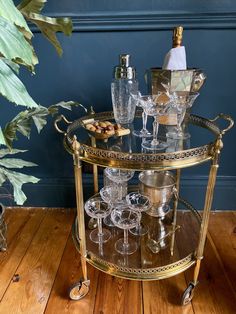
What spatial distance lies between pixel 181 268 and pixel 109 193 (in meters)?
0.38

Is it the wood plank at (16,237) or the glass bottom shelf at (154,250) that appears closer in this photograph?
the glass bottom shelf at (154,250)

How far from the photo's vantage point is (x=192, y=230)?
1161 mm

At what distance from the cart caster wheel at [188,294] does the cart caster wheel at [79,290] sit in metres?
0.34

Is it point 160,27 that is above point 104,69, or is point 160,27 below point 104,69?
above


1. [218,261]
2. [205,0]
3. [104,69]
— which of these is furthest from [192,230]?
[205,0]

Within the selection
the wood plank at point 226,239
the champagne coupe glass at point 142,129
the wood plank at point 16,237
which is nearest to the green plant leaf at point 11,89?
the champagne coupe glass at point 142,129

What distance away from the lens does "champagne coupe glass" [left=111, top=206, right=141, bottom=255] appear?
1054 mm

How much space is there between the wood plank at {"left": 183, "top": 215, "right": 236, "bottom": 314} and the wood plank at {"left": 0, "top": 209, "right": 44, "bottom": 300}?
71 cm

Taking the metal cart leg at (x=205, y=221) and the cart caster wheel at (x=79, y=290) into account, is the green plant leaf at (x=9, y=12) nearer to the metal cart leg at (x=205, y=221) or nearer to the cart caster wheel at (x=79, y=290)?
the metal cart leg at (x=205, y=221)

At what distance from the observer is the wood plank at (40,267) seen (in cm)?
100

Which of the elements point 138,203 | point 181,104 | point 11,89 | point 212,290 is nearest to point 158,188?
point 138,203

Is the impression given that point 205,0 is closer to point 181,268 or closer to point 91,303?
point 181,268

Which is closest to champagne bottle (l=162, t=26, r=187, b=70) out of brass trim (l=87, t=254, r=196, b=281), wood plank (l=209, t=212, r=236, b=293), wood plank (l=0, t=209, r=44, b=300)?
brass trim (l=87, t=254, r=196, b=281)

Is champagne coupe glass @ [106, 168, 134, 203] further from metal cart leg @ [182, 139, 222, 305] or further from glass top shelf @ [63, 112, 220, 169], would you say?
metal cart leg @ [182, 139, 222, 305]
